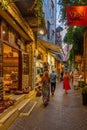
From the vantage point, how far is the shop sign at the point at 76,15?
11.8 m

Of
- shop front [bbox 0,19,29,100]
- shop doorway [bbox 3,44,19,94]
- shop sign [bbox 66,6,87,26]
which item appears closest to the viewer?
shop sign [bbox 66,6,87,26]

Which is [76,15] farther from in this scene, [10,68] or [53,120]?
[10,68]

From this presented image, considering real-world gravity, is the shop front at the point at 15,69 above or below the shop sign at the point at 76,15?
below

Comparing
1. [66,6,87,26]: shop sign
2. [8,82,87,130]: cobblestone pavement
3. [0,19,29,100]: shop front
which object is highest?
[66,6,87,26]: shop sign

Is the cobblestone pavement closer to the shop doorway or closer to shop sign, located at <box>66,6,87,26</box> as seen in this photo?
shop sign, located at <box>66,6,87,26</box>

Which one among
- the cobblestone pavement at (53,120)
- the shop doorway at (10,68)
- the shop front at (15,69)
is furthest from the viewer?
the shop doorway at (10,68)

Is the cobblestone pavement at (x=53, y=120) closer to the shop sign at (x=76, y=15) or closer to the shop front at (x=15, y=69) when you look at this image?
the shop sign at (x=76, y=15)

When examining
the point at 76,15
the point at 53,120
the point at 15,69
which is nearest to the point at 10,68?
the point at 15,69

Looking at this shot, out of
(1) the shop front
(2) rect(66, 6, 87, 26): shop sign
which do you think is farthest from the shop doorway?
(2) rect(66, 6, 87, 26): shop sign

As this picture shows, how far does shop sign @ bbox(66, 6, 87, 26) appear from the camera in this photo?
1179 cm

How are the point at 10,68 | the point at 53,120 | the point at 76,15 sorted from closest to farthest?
the point at 53,120 → the point at 76,15 → the point at 10,68

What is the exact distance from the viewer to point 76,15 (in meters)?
11.9

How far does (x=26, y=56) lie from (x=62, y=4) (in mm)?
8209

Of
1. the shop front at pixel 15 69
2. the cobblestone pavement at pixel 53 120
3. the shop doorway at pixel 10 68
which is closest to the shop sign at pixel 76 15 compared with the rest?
the cobblestone pavement at pixel 53 120
